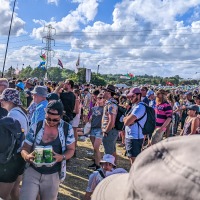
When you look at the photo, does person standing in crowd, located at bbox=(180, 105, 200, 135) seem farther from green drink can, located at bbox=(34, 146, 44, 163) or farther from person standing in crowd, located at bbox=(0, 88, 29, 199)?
green drink can, located at bbox=(34, 146, 44, 163)

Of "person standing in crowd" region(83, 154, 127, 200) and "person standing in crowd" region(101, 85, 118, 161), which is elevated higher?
"person standing in crowd" region(101, 85, 118, 161)

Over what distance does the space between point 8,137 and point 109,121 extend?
8.53ft

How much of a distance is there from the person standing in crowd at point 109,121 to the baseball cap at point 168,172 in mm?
4261

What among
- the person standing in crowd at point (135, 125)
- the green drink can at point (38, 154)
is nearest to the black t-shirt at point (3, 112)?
the green drink can at point (38, 154)

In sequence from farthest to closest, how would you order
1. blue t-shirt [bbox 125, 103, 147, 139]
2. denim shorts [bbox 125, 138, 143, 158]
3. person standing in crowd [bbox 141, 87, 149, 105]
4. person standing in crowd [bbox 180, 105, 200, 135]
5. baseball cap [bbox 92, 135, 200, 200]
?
person standing in crowd [bbox 141, 87, 149, 105] < person standing in crowd [bbox 180, 105, 200, 135] < denim shorts [bbox 125, 138, 143, 158] < blue t-shirt [bbox 125, 103, 147, 139] < baseball cap [bbox 92, 135, 200, 200]

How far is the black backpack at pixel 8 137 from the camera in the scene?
2.84 meters

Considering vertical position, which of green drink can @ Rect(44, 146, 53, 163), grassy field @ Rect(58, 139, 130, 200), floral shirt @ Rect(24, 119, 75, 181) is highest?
floral shirt @ Rect(24, 119, 75, 181)

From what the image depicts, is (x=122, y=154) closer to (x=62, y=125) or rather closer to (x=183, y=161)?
(x=62, y=125)

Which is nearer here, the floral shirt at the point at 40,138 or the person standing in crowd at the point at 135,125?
the floral shirt at the point at 40,138

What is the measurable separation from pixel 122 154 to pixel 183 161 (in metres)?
7.51

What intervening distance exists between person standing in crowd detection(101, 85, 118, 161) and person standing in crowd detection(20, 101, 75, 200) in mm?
2063

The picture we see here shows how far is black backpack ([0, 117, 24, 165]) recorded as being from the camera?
2.84 metres

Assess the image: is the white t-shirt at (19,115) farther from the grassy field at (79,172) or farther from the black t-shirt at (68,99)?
the black t-shirt at (68,99)

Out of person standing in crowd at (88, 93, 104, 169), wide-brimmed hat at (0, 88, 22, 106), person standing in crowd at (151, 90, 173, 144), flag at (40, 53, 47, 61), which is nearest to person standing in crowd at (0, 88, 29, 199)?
wide-brimmed hat at (0, 88, 22, 106)
